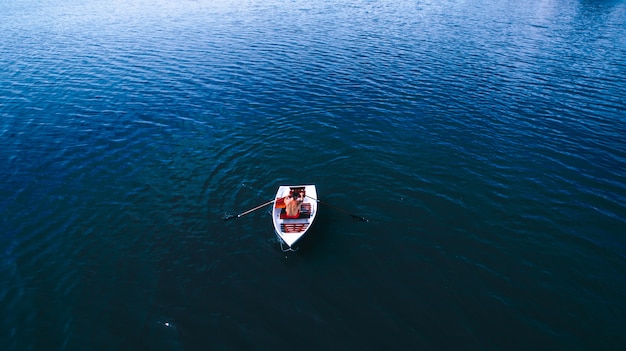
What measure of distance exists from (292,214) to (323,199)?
440 cm

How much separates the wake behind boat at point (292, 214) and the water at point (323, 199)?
1437mm

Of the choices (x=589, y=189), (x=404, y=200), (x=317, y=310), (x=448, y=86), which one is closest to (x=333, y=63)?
(x=448, y=86)

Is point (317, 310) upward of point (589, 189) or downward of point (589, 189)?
downward

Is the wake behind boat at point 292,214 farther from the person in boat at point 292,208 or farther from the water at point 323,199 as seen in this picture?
the water at point 323,199

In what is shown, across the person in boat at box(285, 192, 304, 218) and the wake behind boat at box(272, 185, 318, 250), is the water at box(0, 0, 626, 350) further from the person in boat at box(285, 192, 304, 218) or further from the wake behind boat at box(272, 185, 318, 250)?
the person in boat at box(285, 192, 304, 218)

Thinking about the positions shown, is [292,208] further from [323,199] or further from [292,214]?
[323,199]

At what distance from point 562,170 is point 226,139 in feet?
109

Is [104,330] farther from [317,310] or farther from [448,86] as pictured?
[448,86]

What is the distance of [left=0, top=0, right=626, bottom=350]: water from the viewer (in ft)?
63.4

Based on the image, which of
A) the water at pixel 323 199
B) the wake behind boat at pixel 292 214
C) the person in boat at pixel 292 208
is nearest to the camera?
the water at pixel 323 199

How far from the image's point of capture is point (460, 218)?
25781 millimetres

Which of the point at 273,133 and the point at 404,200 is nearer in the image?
the point at 404,200

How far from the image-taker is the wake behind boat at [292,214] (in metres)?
23.1

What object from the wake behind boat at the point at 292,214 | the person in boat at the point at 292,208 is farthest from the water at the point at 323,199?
the person in boat at the point at 292,208
